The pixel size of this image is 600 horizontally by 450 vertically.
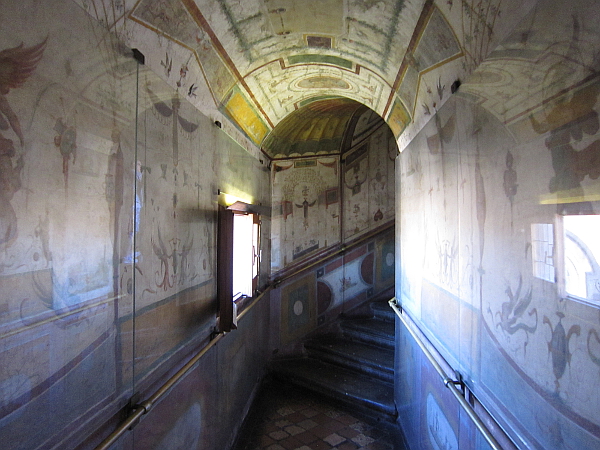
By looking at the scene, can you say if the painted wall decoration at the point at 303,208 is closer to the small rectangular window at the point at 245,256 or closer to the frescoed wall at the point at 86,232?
the small rectangular window at the point at 245,256

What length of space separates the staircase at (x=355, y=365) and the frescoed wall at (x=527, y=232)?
2.55m

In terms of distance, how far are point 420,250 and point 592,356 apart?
2.52m

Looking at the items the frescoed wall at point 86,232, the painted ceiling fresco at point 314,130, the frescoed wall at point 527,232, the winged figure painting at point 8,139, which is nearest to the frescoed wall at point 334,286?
the painted ceiling fresco at point 314,130

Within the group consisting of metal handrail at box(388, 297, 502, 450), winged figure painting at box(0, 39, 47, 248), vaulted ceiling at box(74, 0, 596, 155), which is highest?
vaulted ceiling at box(74, 0, 596, 155)

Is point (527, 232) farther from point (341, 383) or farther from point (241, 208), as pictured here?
point (341, 383)

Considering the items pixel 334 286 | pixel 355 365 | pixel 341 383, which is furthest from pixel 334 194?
pixel 341 383

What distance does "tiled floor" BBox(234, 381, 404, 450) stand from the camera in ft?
14.3

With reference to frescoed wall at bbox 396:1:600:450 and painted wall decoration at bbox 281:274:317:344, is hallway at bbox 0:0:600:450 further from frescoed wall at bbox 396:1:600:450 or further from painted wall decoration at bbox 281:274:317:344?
painted wall decoration at bbox 281:274:317:344

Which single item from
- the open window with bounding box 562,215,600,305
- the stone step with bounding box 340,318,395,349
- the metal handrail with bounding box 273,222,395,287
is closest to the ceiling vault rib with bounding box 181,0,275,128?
the open window with bounding box 562,215,600,305

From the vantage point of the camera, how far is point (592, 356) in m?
1.10

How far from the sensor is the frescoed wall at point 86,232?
4.15 ft

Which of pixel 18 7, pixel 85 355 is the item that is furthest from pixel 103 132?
pixel 85 355

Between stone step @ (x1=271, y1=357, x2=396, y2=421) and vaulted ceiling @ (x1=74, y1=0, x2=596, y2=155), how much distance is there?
3.78 meters

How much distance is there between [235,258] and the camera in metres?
4.59
